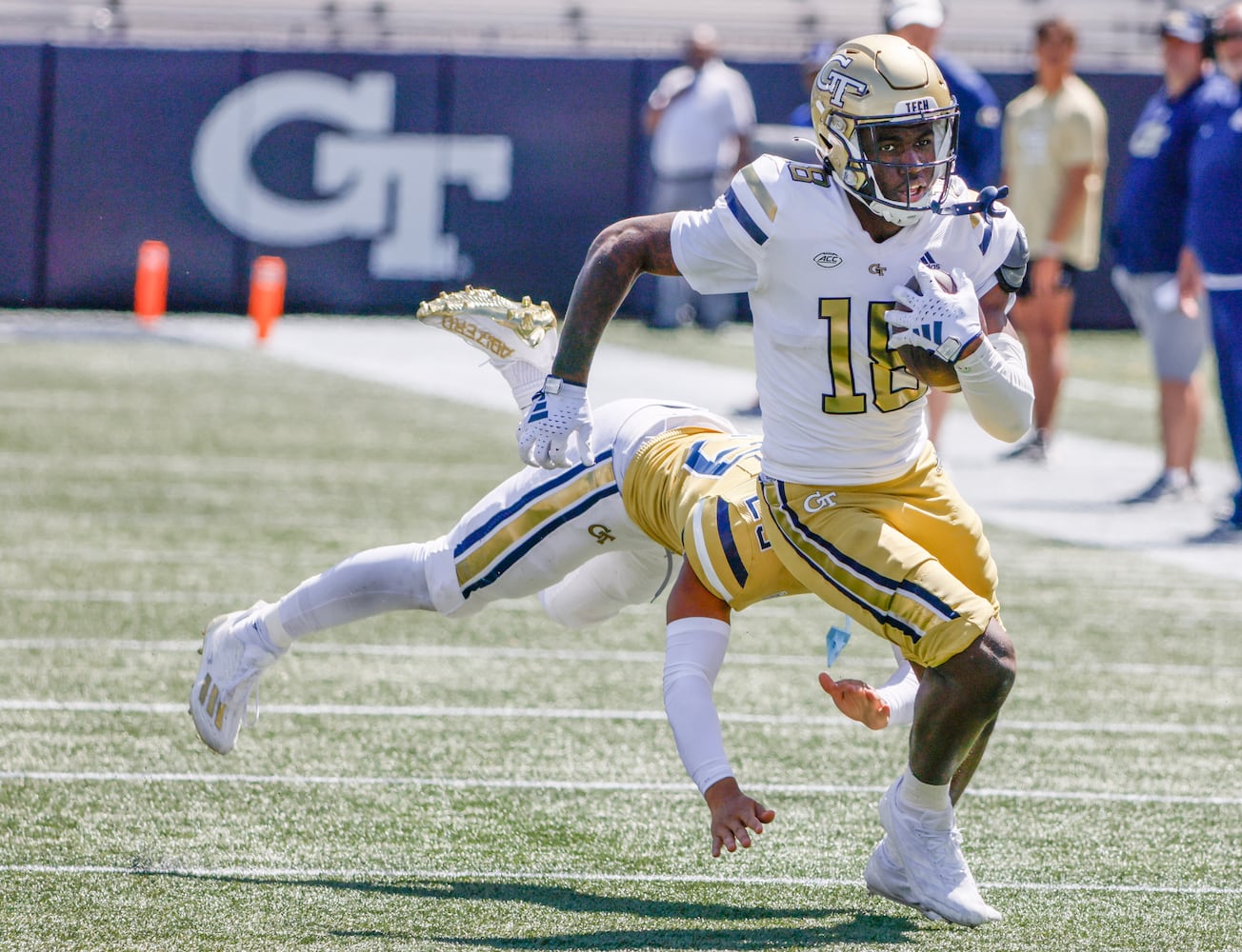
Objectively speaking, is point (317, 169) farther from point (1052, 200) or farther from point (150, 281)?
point (1052, 200)

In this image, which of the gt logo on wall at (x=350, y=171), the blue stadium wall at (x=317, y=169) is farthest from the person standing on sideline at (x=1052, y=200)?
the gt logo on wall at (x=350, y=171)

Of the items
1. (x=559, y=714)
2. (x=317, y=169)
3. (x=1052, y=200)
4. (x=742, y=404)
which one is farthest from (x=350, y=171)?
(x=559, y=714)

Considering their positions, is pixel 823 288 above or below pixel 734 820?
above

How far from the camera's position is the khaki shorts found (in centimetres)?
353

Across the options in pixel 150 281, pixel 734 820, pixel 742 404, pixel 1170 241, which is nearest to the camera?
pixel 734 820

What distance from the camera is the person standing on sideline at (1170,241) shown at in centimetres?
849

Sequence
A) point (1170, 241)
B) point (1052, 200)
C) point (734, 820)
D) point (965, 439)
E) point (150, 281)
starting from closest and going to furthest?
point (734, 820) → point (1170, 241) → point (1052, 200) → point (965, 439) → point (150, 281)

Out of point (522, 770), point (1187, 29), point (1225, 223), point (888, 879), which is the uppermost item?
point (1187, 29)

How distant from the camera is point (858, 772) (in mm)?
4629

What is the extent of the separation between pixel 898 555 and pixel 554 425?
71cm

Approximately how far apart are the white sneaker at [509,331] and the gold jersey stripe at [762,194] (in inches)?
27.6

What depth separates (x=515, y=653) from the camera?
5809 millimetres

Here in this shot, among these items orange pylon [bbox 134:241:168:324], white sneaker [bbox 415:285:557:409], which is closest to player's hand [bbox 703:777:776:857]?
white sneaker [bbox 415:285:557:409]

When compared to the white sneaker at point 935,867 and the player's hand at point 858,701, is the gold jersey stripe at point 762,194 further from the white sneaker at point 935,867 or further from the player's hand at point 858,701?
the white sneaker at point 935,867
